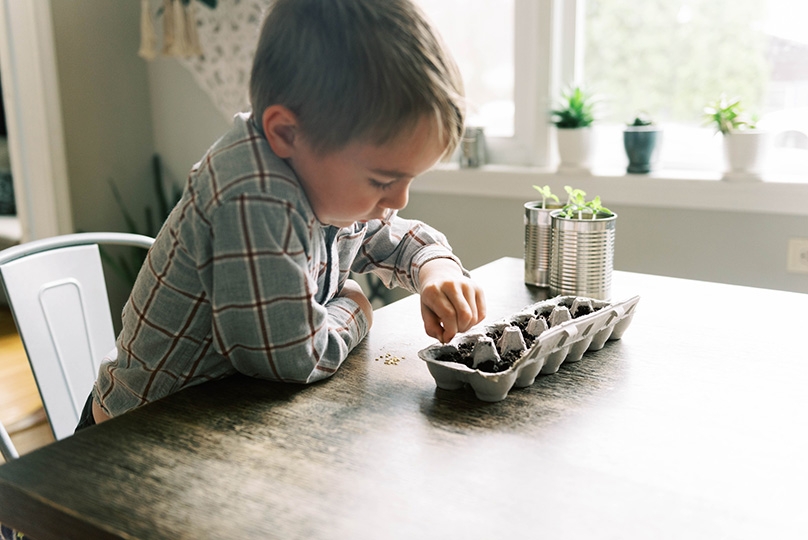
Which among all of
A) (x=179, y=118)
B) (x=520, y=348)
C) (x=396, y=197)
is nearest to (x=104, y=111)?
(x=179, y=118)

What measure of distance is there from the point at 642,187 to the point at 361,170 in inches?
56.3

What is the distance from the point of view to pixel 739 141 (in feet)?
6.18

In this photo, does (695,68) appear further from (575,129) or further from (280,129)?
(280,129)

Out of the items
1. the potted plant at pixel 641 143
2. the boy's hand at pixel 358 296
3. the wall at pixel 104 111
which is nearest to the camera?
the boy's hand at pixel 358 296

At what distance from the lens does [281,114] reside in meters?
0.81

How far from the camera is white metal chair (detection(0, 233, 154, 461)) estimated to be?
1195mm

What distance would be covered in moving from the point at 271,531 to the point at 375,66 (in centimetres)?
48

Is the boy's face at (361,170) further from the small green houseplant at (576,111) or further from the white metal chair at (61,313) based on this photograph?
the small green houseplant at (576,111)

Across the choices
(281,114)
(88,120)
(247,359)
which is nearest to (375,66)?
(281,114)

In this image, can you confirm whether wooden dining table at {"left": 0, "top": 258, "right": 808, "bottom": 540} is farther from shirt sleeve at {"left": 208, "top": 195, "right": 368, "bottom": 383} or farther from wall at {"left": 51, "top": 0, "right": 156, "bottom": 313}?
wall at {"left": 51, "top": 0, "right": 156, "bottom": 313}

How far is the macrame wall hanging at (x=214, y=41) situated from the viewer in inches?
104

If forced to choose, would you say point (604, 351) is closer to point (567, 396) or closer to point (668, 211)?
point (567, 396)

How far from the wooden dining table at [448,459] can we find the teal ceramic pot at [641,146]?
3.91 ft

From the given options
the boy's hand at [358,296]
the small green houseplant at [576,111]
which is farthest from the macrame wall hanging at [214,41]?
the boy's hand at [358,296]
